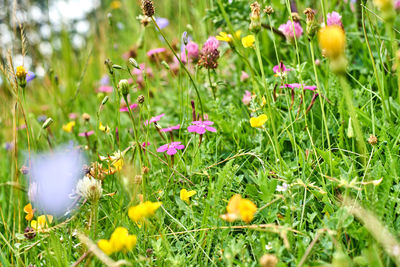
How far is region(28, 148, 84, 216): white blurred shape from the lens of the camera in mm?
930

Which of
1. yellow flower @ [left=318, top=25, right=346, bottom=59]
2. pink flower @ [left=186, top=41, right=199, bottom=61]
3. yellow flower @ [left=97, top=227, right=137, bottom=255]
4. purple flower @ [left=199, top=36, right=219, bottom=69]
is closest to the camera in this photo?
yellow flower @ [left=318, top=25, right=346, bottom=59]

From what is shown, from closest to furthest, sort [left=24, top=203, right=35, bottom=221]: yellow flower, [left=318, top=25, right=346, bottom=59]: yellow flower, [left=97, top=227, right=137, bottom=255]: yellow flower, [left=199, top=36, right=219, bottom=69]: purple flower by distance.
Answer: [left=318, top=25, right=346, bottom=59]: yellow flower → [left=97, top=227, right=137, bottom=255]: yellow flower → [left=24, top=203, right=35, bottom=221]: yellow flower → [left=199, top=36, right=219, bottom=69]: purple flower

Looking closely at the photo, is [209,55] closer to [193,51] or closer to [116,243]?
[193,51]

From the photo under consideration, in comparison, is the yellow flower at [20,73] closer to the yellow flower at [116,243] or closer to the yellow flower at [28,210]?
the yellow flower at [28,210]

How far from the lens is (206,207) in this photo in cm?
75

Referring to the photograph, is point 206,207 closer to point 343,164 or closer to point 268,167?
point 268,167

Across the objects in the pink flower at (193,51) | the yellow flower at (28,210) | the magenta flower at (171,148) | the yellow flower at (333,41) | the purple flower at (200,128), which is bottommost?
the yellow flower at (28,210)

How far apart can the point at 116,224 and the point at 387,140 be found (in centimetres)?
63

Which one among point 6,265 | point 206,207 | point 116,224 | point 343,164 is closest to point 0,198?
point 6,265

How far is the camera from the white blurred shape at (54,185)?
0.93 metres

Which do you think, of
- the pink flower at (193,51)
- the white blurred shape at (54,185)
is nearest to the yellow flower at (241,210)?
the white blurred shape at (54,185)

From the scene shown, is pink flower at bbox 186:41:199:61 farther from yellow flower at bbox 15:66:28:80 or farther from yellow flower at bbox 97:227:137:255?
yellow flower at bbox 97:227:137:255

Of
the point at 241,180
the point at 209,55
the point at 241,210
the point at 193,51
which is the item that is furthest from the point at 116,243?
the point at 193,51

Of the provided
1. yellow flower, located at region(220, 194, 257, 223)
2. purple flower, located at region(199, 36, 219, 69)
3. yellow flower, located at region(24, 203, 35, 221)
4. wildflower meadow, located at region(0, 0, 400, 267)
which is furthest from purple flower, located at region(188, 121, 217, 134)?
yellow flower, located at region(24, 203, 35, 221)
